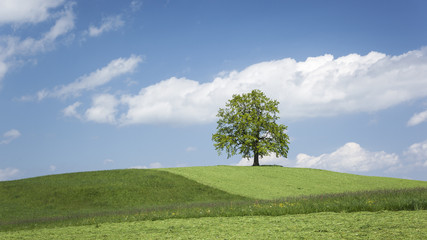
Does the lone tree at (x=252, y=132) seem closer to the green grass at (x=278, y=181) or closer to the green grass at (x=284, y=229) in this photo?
the green grass at (x=278, y=181)

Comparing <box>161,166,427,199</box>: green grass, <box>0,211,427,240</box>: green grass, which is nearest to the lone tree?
<box>161,166,427,199</box>: green grass

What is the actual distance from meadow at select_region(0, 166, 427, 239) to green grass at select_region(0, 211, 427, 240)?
0.46 m

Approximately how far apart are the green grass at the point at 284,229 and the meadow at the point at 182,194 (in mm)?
462

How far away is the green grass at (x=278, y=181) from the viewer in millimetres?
32656

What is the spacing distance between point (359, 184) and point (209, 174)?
1530cm

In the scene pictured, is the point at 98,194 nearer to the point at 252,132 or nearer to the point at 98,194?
the point at 98,194

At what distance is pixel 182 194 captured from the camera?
1200 inches

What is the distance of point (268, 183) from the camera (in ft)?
118

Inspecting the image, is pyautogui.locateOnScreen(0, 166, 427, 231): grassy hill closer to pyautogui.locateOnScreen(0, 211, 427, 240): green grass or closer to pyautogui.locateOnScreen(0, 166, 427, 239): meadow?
pyautogui.locateOnScreen(0, 166, 427, 239): meadow

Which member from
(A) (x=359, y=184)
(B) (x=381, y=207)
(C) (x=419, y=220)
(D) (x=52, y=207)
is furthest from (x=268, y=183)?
(C) (x=419, y=220)

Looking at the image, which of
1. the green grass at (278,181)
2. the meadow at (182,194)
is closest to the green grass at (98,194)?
the meadow at (182,194)

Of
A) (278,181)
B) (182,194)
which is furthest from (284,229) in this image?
(278,181)

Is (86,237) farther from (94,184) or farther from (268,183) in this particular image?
(268,183)

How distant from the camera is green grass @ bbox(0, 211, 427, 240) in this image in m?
8.53
